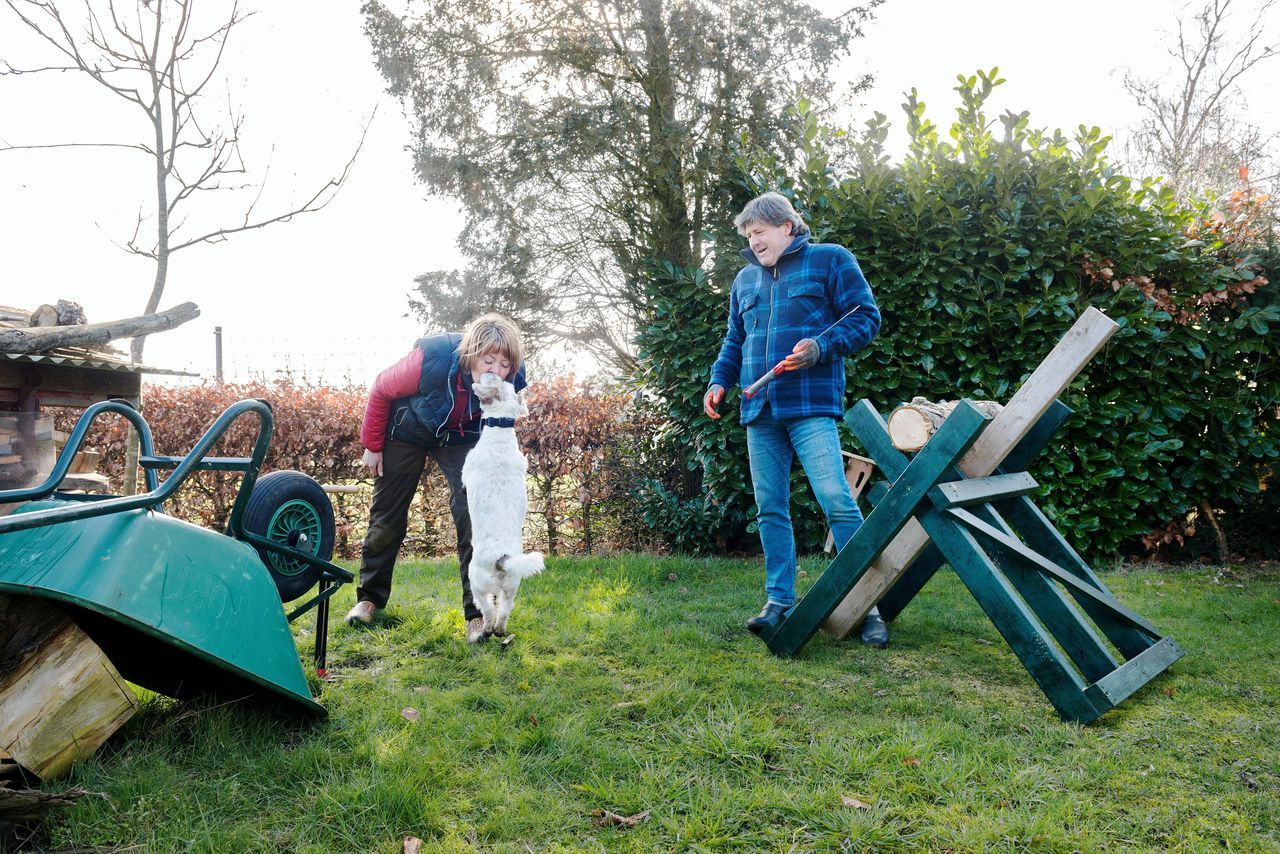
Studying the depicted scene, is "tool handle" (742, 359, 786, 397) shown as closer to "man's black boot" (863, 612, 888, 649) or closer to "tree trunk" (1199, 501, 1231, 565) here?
"man's black boot" (863, 612, 888, 649)

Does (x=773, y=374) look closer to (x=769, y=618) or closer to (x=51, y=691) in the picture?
(x=769, y=618)

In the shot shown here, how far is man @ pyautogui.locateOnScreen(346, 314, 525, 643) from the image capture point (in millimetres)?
3174

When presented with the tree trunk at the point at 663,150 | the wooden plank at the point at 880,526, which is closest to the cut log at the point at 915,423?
the wooden plank at the point at 880,526

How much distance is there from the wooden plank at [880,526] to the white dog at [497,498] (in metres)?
1.07

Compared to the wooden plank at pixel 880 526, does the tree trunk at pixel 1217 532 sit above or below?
below

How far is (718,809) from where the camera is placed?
1889 millimetres

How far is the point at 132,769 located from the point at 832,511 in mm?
2542

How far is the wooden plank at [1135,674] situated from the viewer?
2.39m

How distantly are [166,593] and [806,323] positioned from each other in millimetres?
2527

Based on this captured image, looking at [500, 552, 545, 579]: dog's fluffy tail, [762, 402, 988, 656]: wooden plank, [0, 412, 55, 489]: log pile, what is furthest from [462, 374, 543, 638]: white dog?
[0, 412, 55, 489]: log pile

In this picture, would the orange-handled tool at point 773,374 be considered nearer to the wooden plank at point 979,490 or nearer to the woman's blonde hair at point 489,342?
the wooden plank at point 979,490

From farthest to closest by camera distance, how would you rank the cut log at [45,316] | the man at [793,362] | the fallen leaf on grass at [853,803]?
the cut log at [45,316]
the man at [793,362]
the fallen leaf on grass at [853,803]

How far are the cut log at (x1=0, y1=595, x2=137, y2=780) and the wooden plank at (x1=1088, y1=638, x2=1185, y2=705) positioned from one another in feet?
9.44

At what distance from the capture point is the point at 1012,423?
2689mm
